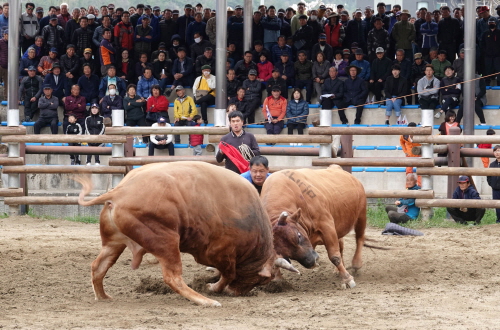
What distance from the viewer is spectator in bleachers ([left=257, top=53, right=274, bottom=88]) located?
58.8ft

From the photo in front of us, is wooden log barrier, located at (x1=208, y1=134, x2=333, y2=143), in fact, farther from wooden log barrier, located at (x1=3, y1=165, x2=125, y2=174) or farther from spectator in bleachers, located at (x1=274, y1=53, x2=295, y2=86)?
spectator in bleachers, located at (x1=274, y1=53, x2=295, y2=86)

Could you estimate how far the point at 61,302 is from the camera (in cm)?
679

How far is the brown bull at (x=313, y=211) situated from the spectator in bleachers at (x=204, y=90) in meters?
8.65

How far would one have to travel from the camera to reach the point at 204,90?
17.5 m

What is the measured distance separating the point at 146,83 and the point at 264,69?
2.68m

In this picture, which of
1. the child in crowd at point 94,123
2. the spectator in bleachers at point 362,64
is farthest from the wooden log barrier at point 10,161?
the spectator in bleachers at point 362,64

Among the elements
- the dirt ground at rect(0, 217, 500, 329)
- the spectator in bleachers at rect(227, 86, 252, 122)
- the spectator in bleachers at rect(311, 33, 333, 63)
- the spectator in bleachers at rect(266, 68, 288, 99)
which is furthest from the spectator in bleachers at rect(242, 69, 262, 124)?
the dirt ground at rect(0, 217, 500, 329)

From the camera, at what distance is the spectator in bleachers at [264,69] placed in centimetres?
1793

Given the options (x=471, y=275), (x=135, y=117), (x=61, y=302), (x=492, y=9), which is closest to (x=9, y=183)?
(x=135, y=117)

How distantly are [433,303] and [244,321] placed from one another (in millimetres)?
1735

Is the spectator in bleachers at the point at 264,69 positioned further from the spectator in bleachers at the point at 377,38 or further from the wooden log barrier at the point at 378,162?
the wooden log barrier at the point at 378,162

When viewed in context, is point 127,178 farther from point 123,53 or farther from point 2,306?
point 123,53

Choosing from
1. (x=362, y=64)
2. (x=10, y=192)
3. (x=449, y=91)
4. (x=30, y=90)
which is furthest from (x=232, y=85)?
(x=10, y=192)

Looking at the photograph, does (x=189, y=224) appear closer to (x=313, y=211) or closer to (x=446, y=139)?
(x=313, y=211)
